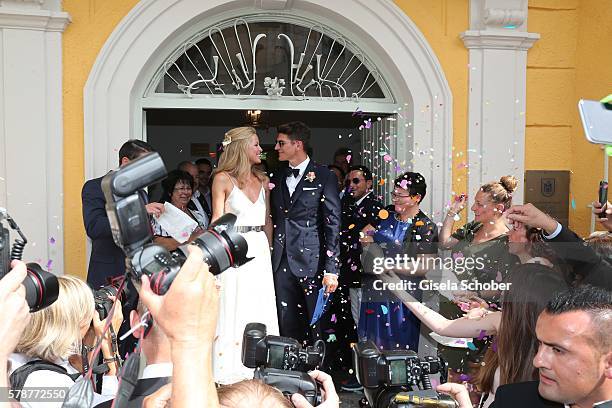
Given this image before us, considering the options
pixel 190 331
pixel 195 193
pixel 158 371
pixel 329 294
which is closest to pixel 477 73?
pixel 329 294

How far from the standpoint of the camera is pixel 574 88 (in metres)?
5.89

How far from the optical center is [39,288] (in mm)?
1663

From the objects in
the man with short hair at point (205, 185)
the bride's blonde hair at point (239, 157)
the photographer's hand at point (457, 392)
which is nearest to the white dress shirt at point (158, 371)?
the photographer's hand at point (457, 392)

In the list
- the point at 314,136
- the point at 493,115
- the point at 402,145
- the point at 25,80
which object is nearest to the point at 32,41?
the point at 25,80

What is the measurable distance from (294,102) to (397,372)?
3972mm

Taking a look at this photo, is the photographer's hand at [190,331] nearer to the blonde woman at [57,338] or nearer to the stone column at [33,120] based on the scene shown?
the blonde woman at [57,338]

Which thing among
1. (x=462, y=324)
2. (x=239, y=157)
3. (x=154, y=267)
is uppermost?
(x=239, y=157)

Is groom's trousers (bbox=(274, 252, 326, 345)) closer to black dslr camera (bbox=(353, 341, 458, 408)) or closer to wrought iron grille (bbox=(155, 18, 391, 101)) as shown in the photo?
wrought iron grille (bbox=(155, 18, 391, 101))

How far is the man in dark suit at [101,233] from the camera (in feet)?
14.7

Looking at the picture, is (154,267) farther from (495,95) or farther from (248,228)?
(495,95)

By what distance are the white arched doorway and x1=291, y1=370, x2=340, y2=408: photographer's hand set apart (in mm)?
3796

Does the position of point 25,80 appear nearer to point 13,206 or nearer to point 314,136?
point 13,206

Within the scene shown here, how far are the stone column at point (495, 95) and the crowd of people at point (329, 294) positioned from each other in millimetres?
502

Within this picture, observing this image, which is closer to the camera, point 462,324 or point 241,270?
point 462,324
